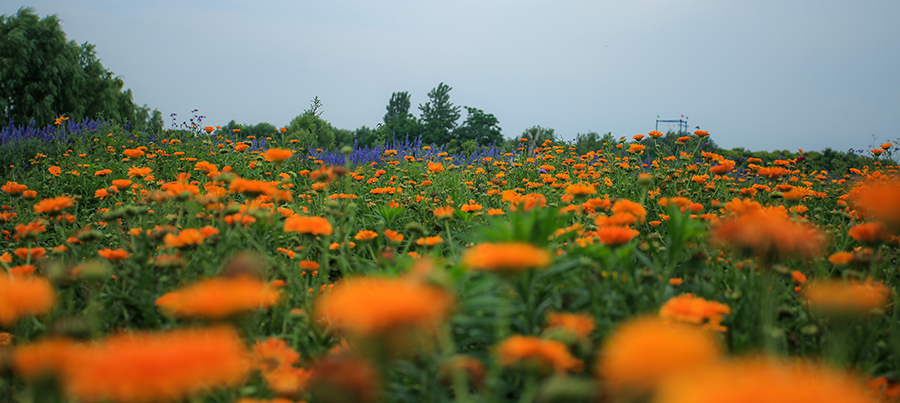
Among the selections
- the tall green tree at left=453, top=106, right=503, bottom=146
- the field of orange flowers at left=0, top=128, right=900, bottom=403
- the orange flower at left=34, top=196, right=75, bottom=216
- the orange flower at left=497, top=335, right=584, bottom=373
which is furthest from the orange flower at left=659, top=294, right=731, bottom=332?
the tall green tree at left=453, top=106, right=503, bottom=146

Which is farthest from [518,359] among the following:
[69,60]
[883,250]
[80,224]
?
[69,60]

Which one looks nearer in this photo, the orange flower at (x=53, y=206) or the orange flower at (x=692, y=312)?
the orange flower at (x=692, y=312)

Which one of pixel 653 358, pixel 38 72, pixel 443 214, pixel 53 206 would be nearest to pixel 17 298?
pixel 53 206

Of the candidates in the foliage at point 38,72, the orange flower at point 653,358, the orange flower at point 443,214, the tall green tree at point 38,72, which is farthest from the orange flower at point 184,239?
the tall green tree at point 38,72

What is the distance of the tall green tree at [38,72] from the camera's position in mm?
18328

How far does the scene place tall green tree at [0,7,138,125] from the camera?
18328 mm

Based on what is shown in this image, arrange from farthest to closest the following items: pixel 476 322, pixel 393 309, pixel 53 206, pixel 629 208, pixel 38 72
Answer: pixel 38 72, pixel 53 206, pixel 629 208, pixel 476 322, pixel 393 309

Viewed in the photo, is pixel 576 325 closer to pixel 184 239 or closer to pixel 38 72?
pixel 184 239

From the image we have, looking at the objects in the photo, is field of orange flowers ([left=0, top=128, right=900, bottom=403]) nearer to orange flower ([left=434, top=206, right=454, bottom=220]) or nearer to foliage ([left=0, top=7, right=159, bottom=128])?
orange flower ([left=434, top=206, right=454, bottom=220])

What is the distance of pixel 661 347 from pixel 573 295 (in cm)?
72

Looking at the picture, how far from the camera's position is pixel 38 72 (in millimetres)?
19266

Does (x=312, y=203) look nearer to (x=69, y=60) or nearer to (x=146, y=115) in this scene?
(x=69, y=60)

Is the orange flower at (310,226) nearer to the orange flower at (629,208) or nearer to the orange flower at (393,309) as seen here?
the orange flower at (393,309)

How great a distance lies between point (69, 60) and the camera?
20000 millimetres
